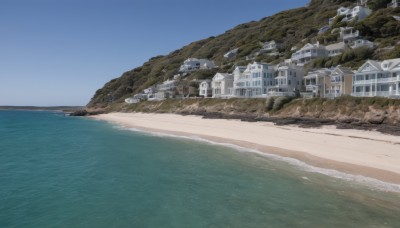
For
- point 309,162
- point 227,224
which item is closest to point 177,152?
point 309,162

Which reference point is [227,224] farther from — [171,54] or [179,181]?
[171,54]

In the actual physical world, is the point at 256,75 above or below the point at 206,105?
above

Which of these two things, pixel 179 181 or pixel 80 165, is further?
pixel 80 165

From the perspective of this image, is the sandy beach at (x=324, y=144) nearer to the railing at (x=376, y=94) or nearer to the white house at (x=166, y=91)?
the railing at (x=376, y=94)

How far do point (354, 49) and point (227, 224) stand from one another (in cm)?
5721

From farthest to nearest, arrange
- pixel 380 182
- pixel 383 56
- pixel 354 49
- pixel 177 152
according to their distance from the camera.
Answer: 1. pixel 354 49
2. pixel 383 56
3. pixel 177 152
4. pixel 380 182

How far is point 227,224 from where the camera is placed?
37.9 ft

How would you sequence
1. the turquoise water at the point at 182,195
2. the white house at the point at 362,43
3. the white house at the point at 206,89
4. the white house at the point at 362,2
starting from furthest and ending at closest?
1. the white house at the point at 362,2
2. the white house at the point at 206,89
3. the white house at the point at 362,43
4. the turquoise water at the point at 182,195

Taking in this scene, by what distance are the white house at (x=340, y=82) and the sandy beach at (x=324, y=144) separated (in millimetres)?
13856

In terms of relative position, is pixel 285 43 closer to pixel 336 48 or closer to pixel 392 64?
pixel 336 48

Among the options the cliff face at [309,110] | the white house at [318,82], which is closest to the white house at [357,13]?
the white house at [318,82]

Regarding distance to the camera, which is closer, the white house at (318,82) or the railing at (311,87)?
the white house at (318,82)

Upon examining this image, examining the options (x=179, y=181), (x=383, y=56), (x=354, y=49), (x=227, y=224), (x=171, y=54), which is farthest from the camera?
(x=171, y=54)

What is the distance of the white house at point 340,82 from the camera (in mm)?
44531
